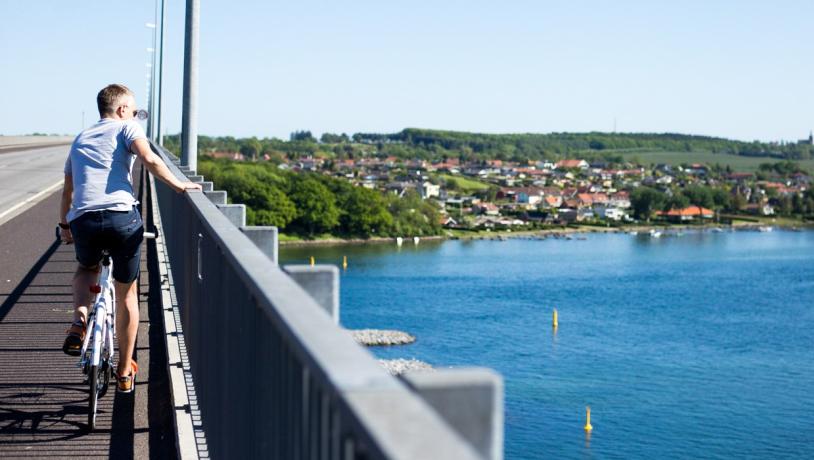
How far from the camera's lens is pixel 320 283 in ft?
8.66

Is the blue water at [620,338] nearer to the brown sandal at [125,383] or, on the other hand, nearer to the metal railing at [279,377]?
the brown sandal at [125,383]

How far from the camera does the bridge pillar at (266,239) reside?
3.99 metres

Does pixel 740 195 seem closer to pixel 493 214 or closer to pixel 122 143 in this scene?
pixel 493 214

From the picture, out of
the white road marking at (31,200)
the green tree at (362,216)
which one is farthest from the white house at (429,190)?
the white road marking at (31,200)

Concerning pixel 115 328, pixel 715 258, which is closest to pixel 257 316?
pixel 115 328

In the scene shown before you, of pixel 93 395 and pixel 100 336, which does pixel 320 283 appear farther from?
pixel 100 336

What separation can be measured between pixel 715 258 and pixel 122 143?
113 meters

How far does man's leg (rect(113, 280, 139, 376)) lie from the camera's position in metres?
5.83

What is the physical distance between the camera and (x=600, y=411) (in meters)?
47.2

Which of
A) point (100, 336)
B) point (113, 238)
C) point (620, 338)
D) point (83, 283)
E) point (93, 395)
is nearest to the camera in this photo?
point (93, 395)

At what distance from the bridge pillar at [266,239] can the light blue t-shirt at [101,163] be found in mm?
1658

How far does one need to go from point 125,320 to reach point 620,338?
59859 mm

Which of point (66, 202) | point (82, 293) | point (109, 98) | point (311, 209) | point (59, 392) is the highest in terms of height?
point (109, 98)

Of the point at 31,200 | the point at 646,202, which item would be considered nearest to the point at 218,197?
the point at 31,200
